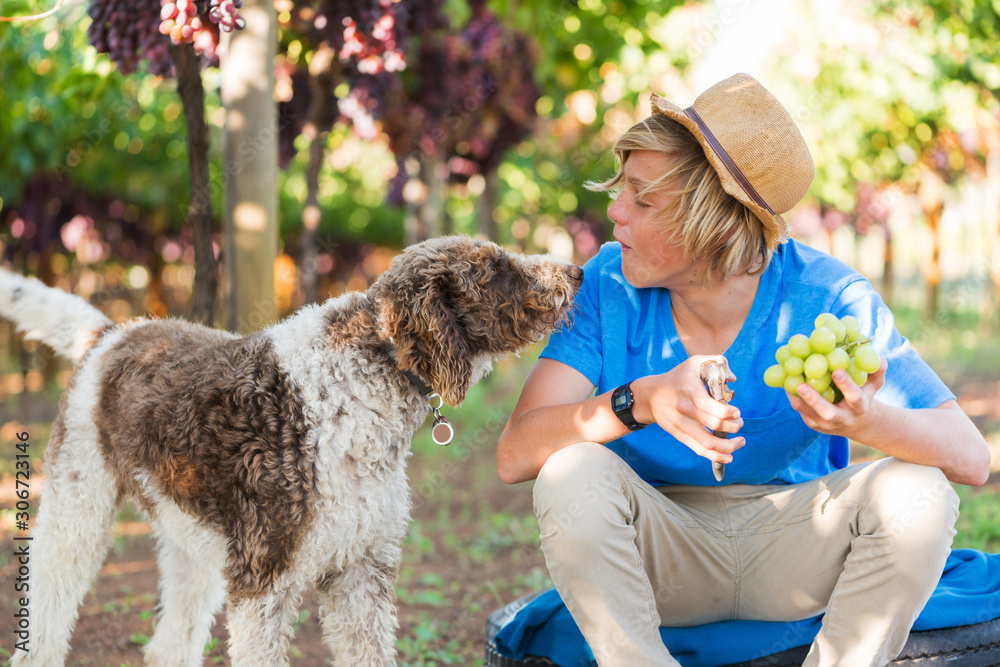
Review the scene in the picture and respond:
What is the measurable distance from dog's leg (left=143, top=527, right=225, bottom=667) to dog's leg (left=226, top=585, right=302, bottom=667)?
61cm

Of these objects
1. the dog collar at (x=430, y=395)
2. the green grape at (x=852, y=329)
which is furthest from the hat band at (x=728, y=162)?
the dog collar at (x=430, y=395)

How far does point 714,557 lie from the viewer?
2.38 metres

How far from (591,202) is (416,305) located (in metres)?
12.5

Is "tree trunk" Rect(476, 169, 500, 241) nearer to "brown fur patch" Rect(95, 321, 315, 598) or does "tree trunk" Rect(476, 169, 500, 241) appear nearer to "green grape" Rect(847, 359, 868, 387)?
"brown fur patch" Rect(95, 321, 315, 598)

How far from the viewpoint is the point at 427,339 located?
2.32 meters

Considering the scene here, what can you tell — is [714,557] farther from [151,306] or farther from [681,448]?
[151,306]

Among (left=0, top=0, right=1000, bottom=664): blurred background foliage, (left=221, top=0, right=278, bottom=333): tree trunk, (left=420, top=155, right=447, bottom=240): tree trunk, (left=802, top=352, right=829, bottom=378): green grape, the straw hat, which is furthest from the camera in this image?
(left=420, top=155, right=447, bottom=240): tree trunk

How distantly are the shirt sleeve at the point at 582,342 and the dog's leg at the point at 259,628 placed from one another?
3.61 feet

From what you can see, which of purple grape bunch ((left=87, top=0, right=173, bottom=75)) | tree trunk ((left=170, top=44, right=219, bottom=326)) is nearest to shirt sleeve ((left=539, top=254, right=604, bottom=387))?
tree trunk ((left=170, top=44, right=219, bottom=326))

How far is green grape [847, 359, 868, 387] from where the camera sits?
190 cm

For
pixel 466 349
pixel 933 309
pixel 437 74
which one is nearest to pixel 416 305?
pixel 466 349

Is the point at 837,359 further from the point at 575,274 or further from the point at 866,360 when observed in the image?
the point at 575,274

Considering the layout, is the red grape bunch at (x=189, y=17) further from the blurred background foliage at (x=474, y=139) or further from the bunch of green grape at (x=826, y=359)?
the bunch of green grape at (x=826, y=359)

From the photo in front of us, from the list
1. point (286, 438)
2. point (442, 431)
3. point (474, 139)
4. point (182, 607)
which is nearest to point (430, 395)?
point (442, 431)
